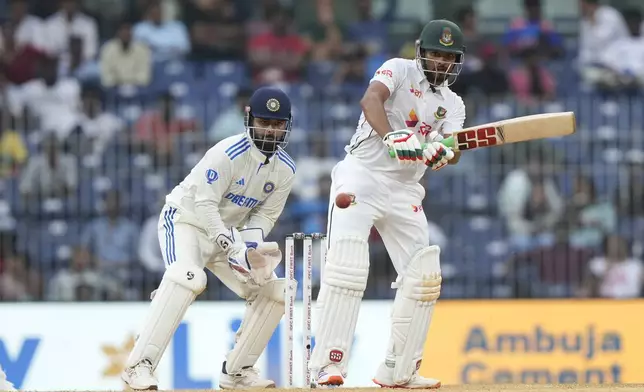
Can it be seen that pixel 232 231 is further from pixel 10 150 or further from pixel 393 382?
pixel 10 150

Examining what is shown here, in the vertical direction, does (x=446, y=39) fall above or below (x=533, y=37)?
below

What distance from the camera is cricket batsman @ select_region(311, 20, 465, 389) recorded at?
693 centimetres

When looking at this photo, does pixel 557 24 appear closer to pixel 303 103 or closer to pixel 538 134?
pixel 303 103

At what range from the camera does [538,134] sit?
693cm

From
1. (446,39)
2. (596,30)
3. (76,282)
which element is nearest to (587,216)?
(596,30)

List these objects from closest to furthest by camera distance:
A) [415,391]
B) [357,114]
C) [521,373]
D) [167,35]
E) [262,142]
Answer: [415,391] < [262,142] < [521,373] < [357,114] < [167,35]

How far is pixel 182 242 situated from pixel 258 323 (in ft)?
2.28

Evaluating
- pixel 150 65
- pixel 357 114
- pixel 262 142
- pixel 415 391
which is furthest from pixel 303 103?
pixel 415 391

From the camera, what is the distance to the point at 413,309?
707cm

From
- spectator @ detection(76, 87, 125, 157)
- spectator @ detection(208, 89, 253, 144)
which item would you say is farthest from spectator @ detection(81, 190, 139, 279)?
spectator @ detection(208, 89, 253, 144)

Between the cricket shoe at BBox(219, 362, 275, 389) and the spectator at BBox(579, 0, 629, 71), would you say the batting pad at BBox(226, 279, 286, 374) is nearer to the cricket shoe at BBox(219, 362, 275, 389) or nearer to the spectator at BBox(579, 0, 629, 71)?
the cricket shoe at BBox(219, 362, 275, 389)

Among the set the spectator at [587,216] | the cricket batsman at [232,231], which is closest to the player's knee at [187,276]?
the cricket batsman at [232,231]

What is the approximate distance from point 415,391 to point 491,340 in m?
3.48

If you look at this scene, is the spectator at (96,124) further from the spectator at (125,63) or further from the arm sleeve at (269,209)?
the arm sleeve at (269,209)
